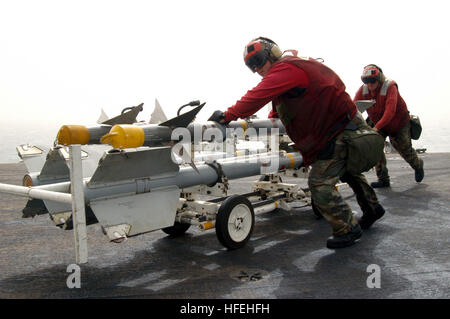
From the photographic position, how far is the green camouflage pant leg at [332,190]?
4.39 m

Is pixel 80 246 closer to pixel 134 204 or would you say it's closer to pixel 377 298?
pixel 134 204

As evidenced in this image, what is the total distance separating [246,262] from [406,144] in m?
5.43

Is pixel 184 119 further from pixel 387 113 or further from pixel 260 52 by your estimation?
pixel 387 113

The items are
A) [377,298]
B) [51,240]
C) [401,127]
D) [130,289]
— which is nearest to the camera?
[377,298]

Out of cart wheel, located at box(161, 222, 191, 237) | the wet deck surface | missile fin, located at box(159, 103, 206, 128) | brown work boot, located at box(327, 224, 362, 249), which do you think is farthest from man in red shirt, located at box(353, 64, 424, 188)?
missile fin, located at box(159, 103, 206, 128)

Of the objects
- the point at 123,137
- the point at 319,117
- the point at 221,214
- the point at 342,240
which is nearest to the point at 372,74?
the point at 319,117

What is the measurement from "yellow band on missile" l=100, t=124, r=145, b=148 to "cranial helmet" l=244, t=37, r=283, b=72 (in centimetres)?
145

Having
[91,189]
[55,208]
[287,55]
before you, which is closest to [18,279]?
[55,208]

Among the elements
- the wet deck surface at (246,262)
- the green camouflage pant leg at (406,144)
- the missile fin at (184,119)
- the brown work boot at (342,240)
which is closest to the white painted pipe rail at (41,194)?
the wet deck surface at (246,262)

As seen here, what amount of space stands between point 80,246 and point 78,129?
3.62 feet

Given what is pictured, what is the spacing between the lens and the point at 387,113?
718 centimetres

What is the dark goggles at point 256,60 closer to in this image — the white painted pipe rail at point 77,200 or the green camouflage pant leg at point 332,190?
the green camouflage pant leg at point 332,190

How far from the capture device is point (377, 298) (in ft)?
10.7

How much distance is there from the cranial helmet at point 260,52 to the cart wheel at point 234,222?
1430 millimetres
